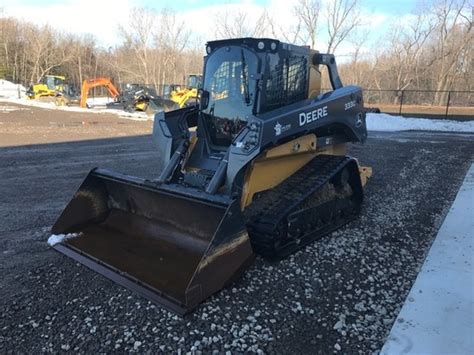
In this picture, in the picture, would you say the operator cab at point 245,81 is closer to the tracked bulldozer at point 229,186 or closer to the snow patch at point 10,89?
the tracked bulldozer at point 229,186

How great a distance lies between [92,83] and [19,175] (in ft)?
61.6

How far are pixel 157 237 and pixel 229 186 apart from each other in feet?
3.04

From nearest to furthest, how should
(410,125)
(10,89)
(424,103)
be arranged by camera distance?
(410,125)
(424,103)
(10,89)

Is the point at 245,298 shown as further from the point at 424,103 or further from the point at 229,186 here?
the point at 424,103

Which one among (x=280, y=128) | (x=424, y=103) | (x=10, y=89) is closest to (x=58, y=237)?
(x=280, y=128)

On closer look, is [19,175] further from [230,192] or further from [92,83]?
[92,83]

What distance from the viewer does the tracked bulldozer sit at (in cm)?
349

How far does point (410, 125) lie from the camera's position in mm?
18719

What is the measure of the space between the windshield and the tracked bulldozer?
0.01 m

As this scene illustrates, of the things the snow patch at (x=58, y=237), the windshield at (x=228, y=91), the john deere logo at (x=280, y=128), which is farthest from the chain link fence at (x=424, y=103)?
the snow patch at (x=58, y=237)

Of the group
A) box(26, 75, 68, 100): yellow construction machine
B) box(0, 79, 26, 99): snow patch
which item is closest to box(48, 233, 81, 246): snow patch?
box(26, 75, 68, 100): yellow construction machine

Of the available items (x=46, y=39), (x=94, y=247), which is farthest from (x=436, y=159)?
(x=46, y=39)

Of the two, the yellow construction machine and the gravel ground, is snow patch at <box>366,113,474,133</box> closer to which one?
the gravel ground

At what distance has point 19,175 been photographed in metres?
7.49
